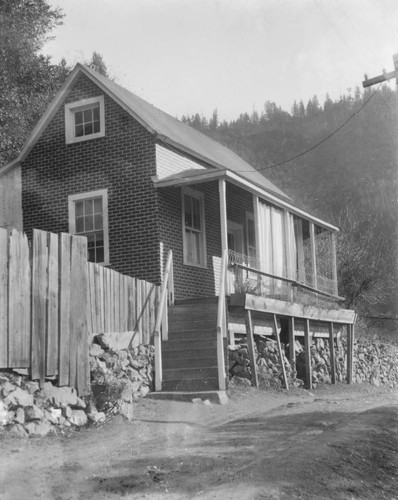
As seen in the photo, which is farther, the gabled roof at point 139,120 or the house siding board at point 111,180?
the gabled roof at point 139,120

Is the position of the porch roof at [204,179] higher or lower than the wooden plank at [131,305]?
higher

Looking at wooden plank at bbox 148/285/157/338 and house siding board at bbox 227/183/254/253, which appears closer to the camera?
wooden plank at bbox 148/285/157/338

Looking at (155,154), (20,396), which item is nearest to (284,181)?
(155,154)

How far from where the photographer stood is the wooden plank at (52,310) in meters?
8.88

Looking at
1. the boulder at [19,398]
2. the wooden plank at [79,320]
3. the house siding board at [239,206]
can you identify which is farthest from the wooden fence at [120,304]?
the house siding board at [239,206]

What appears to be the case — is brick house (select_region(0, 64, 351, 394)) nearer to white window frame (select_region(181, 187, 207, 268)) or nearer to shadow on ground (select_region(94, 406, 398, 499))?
white window frame (select_region(181, 187, 207, 268))

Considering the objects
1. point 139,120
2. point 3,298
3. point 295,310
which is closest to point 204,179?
point 139,120

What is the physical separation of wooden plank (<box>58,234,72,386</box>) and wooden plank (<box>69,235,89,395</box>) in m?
0.10

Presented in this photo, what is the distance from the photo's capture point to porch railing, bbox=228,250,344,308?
1541cm

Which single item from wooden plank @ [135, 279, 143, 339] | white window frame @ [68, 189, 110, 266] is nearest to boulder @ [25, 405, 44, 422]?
wooden plank @ [135, 279, 143, 339]

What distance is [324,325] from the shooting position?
19938mm

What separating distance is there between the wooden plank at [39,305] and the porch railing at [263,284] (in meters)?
6.29

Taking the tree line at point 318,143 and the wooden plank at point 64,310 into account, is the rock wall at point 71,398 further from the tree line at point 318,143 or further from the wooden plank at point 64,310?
the tree line at point 318,143

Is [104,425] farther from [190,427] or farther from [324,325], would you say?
[324,325]
